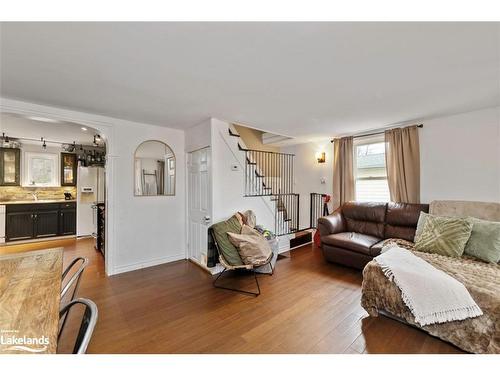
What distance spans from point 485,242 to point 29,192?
27.9 ft

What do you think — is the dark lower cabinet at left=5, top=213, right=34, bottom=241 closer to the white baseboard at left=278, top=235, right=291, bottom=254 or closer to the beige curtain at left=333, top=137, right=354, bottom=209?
the white baseboard at left=278, top=235, right=291, bottom=254

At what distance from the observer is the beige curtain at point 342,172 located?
423cm

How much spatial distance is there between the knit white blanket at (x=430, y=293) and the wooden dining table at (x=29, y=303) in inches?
95.5

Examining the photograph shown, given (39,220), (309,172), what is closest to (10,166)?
(39,220)

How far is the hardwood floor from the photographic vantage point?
1.72 meters

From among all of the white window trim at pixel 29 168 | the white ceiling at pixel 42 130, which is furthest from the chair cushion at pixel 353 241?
the white window trim at pixel 29 168

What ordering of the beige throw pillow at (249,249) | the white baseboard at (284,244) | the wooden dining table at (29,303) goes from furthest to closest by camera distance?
the white baseboard at (284,244), the beige throw pillow at (249,249), the wooden dining table at (29,303)

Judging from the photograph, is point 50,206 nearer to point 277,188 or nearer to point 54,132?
point 54,132

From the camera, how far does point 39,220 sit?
4.85 metres

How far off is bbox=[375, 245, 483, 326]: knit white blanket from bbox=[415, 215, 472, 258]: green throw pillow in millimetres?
614

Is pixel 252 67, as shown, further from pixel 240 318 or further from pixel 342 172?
pixel 342 172

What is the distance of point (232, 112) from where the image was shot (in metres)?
2.98

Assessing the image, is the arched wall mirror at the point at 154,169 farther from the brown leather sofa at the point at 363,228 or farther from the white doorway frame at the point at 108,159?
the brown leather sofa at the point at 363,228
